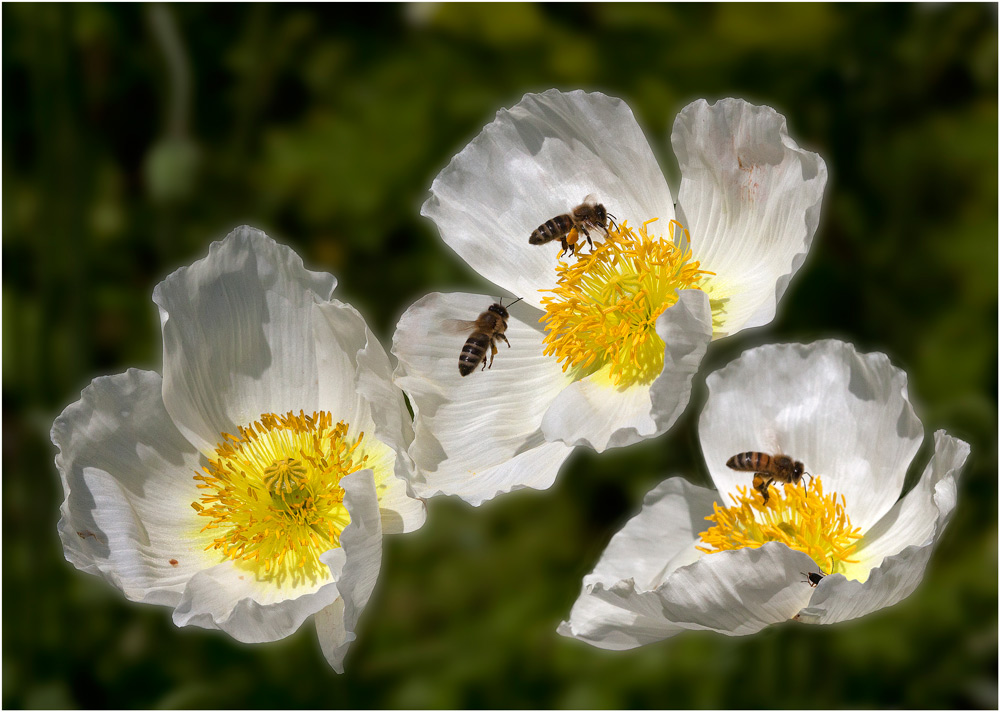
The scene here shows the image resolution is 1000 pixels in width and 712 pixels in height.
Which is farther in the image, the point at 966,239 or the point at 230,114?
the point at 230,114

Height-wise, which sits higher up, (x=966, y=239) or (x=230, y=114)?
(x=230, y=114)

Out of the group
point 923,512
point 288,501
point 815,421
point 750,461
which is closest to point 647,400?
point 750,461

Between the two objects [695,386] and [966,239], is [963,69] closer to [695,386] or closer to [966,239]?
[966,239]

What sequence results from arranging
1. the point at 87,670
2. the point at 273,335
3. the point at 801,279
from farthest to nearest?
the point at 801,279 → the point at 87,670 → the point at 273,335

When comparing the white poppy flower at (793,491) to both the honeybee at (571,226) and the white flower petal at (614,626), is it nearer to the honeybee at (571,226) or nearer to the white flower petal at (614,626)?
the white flower petal at (614,626)

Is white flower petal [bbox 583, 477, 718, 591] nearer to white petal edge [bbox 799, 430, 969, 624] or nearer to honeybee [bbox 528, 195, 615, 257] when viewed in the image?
white petal edge [bbox 799, 430, 969, 624]

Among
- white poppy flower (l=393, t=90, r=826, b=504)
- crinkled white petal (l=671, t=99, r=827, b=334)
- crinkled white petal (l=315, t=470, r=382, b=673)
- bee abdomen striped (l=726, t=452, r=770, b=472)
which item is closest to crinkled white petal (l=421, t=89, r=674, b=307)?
white poppy flower (l=393, t=90, r=826, b=504)

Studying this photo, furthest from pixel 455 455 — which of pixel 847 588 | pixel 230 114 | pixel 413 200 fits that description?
pixel 230 114

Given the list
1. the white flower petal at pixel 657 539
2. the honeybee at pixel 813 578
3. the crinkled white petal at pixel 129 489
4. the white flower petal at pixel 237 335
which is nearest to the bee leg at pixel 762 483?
the white flower petal at pixel 657 539
